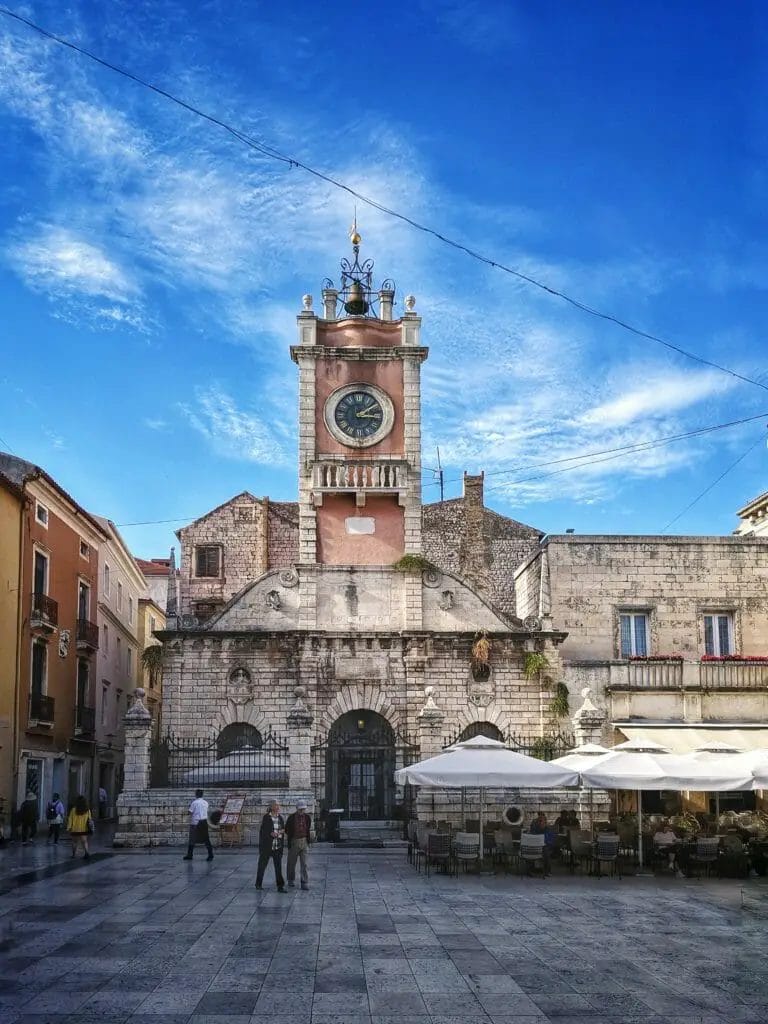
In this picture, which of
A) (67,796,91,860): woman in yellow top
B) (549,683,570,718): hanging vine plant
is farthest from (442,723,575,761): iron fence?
(67,796,91,860): woman in yellow top

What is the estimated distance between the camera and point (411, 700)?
99.6 ft

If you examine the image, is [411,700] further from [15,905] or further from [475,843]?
[15,905]

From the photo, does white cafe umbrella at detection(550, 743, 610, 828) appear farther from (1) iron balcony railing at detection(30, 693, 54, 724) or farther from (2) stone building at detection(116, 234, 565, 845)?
(1) iron balcony railing at detection(30, 693, 54, 724)

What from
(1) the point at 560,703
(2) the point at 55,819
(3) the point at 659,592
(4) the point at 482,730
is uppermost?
(3) the point at 659,592

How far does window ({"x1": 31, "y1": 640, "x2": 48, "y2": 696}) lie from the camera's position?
99.8 feet

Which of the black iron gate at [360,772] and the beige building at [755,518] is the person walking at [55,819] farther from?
the beige building at [755,518]

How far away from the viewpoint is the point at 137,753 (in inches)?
986

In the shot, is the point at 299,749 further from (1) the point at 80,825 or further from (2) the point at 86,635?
(2) the point at 86,635

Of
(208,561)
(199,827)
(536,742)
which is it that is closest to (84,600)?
(208,561)

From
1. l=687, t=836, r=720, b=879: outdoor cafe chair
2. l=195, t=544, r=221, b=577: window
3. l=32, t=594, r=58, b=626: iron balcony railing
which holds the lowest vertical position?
l=687, t=836, r=720, b=879: outdoor cafe chair

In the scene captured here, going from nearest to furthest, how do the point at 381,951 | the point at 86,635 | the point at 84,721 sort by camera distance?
1. the point at 381,951
2. the point at 86,635
3. the point at 84,721

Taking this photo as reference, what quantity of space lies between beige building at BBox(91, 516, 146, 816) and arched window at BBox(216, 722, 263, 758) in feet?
29.8

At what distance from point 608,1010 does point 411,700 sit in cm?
2127

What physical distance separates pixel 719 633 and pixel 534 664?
19.1 ft
